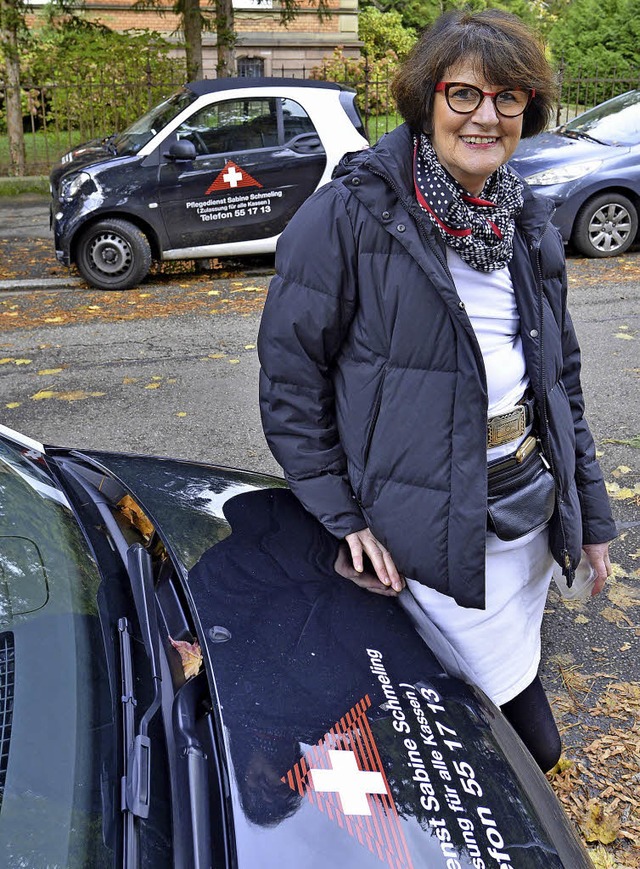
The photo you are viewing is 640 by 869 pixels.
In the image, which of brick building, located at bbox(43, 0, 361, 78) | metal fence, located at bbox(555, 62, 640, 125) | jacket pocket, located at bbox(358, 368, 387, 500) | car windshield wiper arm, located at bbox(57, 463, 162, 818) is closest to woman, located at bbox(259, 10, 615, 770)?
jacket pocket, located at bbox(358, 368, 387, 500)

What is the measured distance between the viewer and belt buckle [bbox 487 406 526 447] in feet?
6.94

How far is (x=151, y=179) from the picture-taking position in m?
8.87

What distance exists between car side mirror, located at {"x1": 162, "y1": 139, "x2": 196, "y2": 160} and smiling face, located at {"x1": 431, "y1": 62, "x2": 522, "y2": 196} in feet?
23.5

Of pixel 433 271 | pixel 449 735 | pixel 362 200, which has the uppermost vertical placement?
pixel 362 200

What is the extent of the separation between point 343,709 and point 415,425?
600 millimetres

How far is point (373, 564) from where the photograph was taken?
84.4 inches

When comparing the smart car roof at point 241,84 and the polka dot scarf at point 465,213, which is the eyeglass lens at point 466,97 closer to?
the polka dot scarf at point 465,213

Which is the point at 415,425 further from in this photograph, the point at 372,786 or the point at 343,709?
the point at 372,786

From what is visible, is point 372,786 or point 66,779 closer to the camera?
point 66,779

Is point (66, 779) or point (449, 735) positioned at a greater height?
point (66, 779)

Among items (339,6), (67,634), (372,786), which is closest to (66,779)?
(67,634)

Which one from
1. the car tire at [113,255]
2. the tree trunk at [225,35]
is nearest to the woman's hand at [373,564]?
the car tire at [113,255]

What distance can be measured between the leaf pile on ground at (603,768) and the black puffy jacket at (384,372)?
3.64ft

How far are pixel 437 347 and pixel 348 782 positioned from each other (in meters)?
0.88
